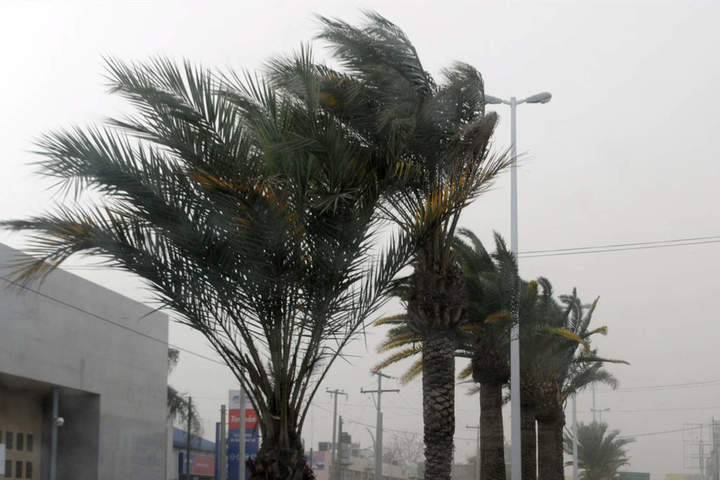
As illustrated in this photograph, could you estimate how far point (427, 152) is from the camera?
43.8ft

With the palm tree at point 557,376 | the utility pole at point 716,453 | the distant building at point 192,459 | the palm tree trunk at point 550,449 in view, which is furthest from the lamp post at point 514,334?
the utility pole at point 716,453

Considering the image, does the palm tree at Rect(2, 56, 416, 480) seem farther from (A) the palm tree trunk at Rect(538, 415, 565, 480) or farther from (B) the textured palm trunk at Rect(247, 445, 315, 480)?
(A) the palm tree trunk at Rect(538, 415, 565, 480)

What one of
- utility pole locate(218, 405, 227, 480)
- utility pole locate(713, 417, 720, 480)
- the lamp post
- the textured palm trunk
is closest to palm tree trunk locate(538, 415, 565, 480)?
the lamp post

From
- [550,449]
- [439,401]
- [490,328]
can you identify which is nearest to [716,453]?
[550,449]

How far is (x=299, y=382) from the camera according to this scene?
11.5 meters

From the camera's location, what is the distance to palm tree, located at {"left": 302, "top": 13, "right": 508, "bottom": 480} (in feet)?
39.1

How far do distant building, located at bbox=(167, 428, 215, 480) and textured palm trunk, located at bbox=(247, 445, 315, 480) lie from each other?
42.0 m

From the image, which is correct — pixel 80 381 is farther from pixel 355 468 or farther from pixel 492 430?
pixel 355 468

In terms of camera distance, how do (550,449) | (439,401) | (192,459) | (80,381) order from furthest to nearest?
→ 1. (192,459)
2. (550,449)
3. (80,381)
4. (439,401)

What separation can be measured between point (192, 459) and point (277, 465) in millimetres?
47155

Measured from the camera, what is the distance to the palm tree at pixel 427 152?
11.9 m

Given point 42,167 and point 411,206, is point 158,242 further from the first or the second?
point 411,206

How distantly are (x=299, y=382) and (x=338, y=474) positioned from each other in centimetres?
5337

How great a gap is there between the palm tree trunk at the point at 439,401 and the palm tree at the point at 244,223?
445 centimetres
